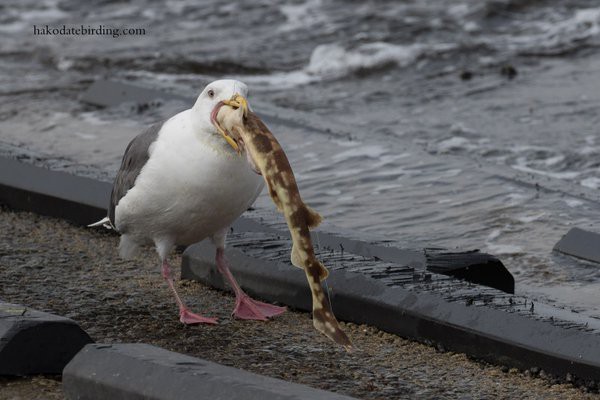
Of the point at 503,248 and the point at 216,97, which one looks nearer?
the point at 216,97

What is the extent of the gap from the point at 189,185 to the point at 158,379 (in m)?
1.25

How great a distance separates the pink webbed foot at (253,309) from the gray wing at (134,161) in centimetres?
69

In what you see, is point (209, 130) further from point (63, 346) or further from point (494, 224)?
point (494, 224)

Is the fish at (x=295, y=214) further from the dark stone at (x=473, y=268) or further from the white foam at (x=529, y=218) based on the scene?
the white foam at (x=529, y=218)

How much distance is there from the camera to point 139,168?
5.12 meters

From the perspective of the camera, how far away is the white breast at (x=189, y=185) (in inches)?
190

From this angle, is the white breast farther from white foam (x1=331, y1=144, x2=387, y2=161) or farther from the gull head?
white foam (x1=331, y1=144, x2=387, y2=161)

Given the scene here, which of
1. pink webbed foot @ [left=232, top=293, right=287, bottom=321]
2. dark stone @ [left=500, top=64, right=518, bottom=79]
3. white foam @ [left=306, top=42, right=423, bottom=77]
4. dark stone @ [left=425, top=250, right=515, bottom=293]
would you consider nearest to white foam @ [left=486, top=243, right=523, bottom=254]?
dark stone @ [left=425, top=250, right=515, bottom=293]

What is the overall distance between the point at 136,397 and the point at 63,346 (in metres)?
0.54

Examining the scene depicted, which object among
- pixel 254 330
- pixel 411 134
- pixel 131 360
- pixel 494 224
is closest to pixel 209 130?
pixel 254 330

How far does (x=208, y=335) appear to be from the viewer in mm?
4887

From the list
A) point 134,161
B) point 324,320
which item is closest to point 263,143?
point 324,320

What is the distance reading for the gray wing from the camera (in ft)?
16.8

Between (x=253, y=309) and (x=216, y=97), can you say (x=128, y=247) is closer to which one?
(x=253, y=309)
